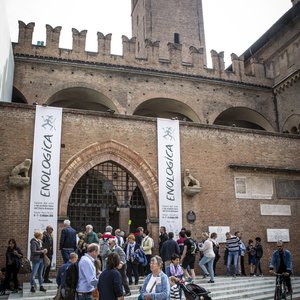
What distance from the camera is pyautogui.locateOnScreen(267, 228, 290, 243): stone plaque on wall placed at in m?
13.5

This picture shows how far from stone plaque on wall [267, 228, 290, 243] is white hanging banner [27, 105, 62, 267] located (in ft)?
22.6

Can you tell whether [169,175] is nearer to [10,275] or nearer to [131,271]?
[131,271]

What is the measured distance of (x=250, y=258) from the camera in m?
12.3

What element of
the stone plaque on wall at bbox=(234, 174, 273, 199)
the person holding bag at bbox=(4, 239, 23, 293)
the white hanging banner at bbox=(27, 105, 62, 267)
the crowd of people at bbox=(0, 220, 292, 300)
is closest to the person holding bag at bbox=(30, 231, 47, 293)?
the crowd of people at bbox=(0, 220, 292, 300)

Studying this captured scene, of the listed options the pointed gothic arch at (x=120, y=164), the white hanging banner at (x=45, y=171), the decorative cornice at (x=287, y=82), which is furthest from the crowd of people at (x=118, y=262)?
the decorative cornice at (x=287, y=82)

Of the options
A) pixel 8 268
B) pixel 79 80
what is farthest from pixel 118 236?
pixel 79 80

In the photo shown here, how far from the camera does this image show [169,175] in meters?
12.6

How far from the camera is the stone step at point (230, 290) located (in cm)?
817

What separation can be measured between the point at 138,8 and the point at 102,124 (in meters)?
17.6

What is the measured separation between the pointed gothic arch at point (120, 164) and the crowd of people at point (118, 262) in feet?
6.78

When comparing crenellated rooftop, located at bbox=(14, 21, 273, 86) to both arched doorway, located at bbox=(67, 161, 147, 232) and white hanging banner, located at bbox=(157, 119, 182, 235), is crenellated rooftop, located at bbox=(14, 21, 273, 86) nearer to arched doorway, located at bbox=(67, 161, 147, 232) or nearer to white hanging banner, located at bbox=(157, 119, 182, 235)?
white hanging banner, located at bbox=(157, 119, 182, 235)

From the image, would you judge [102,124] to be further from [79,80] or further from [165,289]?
[165,289]

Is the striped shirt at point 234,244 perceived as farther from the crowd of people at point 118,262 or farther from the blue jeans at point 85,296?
the blue jeans at point 85,296

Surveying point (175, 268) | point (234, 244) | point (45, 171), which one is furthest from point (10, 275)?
point (234, 244)
